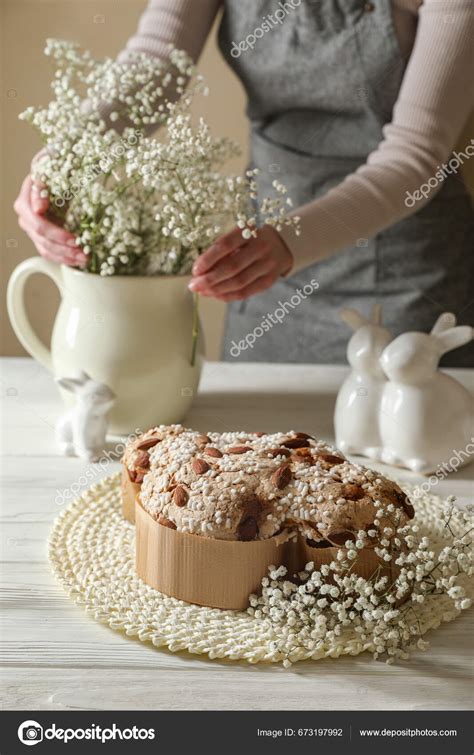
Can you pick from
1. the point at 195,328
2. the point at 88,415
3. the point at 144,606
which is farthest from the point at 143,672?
the point at 195,328

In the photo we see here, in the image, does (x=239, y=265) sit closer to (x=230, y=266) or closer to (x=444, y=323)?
(x=230, y=266)

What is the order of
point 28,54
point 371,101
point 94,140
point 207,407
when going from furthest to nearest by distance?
1. point 28,54
2. point 371,101
3. point 207,407
4. point 94,140

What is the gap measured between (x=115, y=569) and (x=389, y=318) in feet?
3.10

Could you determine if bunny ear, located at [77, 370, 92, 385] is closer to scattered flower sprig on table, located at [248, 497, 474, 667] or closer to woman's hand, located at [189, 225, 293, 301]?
woman's hand, located at [189, 225, 293, 301]

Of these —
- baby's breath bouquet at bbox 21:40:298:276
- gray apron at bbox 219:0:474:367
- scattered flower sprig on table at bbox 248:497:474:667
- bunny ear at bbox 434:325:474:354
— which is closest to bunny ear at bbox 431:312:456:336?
bunny ear at bbox 434:325:474:354

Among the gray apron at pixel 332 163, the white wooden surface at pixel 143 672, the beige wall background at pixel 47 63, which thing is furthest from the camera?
the beige wall background at pixel 47 63

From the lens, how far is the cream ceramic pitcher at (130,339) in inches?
44.5

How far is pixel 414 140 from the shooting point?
1.35 meters

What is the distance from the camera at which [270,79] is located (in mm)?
1562

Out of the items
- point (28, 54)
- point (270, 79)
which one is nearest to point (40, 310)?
point (28, 54)

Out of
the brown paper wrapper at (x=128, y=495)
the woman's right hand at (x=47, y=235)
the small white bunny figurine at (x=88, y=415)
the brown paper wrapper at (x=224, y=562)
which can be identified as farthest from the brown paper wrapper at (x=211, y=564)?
the woman's right hand at (x=47, y=235)

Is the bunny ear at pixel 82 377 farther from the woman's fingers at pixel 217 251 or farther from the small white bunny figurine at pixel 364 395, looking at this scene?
the small white bunny figurine at pixel 364 395

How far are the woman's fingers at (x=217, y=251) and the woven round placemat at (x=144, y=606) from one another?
1.10ft
